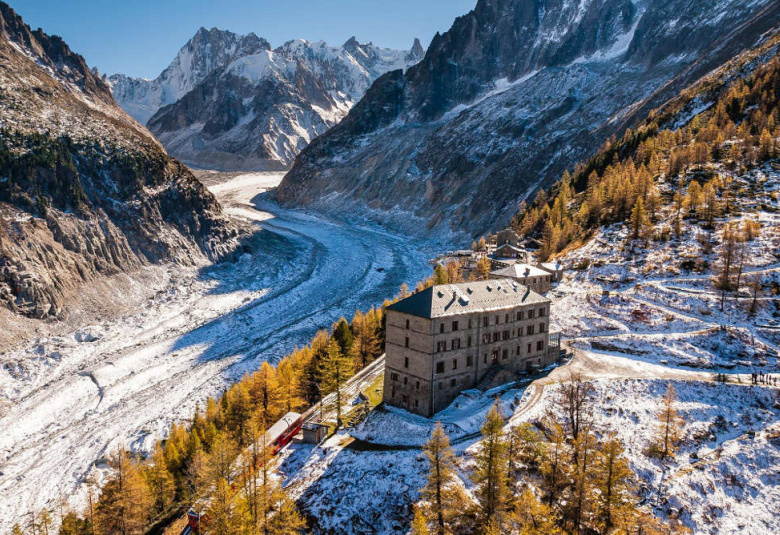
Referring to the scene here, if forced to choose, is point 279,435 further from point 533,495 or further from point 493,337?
point 533,495

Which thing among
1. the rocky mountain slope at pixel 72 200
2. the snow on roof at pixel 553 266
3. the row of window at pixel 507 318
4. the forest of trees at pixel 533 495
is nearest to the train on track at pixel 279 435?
the row of window at pixel 507 318

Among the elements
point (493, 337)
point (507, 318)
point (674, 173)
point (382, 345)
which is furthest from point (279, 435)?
point (674, 173)

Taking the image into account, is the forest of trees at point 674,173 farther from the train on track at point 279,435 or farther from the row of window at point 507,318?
the train on track at point 279,435

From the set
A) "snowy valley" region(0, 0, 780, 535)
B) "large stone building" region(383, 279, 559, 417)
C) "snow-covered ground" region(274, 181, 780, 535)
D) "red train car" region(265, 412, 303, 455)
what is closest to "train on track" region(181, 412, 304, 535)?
"red train car" region(265, 412, 303, 455)

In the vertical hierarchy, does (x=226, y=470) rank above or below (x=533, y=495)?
below

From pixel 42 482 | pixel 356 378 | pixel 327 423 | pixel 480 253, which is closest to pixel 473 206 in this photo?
pixel 480 253

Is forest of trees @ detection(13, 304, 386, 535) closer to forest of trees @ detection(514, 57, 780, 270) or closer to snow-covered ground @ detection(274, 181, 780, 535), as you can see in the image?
snow-covered ground @ detection(274, 181, 780, 535)
